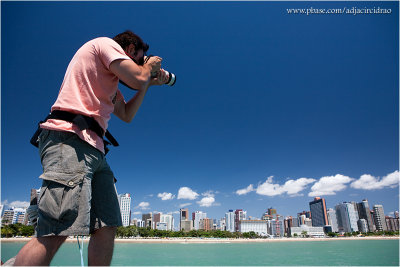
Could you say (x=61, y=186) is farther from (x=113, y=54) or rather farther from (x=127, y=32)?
(x=127, y=32)

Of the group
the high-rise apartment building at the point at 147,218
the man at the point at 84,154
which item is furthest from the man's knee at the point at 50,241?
the high-rise apartment building at the point at 147,218

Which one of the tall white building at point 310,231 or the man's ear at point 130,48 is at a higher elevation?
the man's ear at point 130,48

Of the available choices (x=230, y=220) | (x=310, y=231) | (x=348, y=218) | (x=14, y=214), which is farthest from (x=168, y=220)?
(x=348, y=218)

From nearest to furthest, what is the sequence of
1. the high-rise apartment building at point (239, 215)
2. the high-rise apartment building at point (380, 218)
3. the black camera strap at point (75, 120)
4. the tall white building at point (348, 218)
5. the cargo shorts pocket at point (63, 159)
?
the cargo shorts pocket at point (63, 159), the black camera strap at point (75, 120), the high-rise apartment building at point (380, 218), the tall white building at point (348, 218), the high-rise apartment building at point (239, 215)

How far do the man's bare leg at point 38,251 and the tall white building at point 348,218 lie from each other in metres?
155

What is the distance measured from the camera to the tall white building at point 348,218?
124 m

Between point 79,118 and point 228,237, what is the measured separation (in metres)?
109

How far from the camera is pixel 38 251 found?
0.93 meters

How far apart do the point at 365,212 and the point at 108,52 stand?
159155 mm

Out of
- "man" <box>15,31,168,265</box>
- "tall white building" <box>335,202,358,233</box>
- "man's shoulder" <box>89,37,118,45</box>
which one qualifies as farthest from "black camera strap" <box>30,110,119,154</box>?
"tall white building" <box>335,202,358,233</box>

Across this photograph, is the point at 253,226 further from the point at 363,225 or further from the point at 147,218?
the point at 147,218

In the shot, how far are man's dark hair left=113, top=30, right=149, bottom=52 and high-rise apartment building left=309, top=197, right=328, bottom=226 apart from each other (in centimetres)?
15381

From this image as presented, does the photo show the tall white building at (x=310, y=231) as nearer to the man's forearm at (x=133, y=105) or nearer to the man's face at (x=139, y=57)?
the man's forearm at (x=133, y=105)

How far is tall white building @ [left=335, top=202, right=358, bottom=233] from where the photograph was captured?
124m
